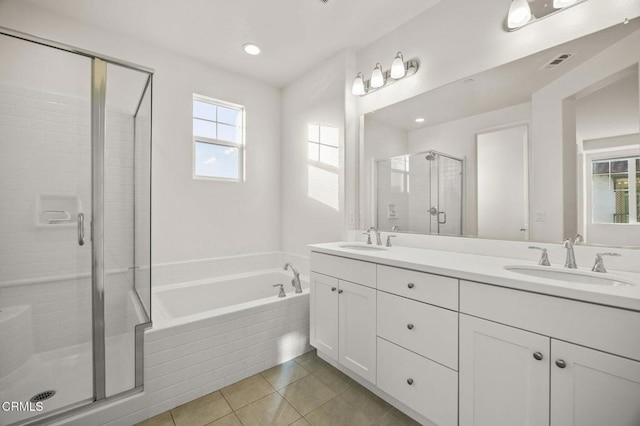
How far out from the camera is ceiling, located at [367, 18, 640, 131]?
49.8 inches

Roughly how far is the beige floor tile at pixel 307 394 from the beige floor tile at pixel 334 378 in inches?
1.5

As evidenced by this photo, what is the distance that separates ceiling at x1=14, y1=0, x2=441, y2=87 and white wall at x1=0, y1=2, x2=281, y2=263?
0.12m

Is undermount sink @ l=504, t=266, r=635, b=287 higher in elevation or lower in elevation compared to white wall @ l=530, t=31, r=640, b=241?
lower

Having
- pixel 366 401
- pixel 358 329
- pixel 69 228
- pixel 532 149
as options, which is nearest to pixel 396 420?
pixel 366 401

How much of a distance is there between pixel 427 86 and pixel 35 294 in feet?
9.81

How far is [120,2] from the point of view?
1.90m

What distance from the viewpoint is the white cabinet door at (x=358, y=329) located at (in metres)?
1.55

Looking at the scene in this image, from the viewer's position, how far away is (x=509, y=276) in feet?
3.42

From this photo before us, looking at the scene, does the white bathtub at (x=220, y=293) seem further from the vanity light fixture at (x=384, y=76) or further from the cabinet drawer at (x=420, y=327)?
the vanity light fixture at (x=384, y=76)

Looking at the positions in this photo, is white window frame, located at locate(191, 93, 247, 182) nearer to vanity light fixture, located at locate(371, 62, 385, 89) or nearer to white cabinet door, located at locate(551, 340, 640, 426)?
vanity light fixture, located at locate(371, 62, 385, 89)

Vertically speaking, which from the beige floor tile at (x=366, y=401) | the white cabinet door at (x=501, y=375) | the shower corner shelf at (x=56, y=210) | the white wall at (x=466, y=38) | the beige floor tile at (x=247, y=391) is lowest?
the beige floor tile at (x=247, y=391)

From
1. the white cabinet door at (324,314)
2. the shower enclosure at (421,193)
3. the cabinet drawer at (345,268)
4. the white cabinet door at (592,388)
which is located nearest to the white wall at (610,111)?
the shower enclosure at (421,193)

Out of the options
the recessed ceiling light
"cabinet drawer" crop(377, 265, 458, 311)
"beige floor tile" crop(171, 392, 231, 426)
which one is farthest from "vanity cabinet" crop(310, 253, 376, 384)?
the recessed ceiling light

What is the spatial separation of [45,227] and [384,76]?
2712mm
